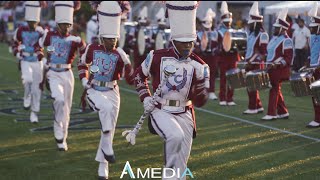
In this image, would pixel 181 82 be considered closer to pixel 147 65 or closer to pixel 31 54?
pixel 147 65

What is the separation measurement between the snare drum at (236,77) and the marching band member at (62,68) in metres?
4.61

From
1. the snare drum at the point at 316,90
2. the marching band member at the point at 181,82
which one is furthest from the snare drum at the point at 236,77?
the marching band member at the point at 181,82

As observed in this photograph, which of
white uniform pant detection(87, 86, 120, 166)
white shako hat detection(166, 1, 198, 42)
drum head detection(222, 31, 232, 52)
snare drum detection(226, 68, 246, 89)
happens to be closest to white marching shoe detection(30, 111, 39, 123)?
snare drum detection(226, 68, 246, 89)

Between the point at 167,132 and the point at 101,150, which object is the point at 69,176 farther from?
the point at 167,132

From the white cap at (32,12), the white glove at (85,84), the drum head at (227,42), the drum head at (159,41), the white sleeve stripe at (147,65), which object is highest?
the white cap at (32,12)

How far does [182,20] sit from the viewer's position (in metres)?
7.84

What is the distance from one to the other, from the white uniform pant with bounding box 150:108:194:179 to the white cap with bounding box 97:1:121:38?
2.19 metres

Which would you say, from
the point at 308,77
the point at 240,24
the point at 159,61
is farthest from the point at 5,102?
the point at 240,24

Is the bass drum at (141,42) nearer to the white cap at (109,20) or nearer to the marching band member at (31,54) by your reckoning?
the marching band member at (31,54)

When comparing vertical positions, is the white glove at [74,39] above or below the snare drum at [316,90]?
above

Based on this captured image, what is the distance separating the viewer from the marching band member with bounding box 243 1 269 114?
602 inches

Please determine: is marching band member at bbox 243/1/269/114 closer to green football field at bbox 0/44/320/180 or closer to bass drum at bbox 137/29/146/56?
green football field at bbox 0/44/320/180

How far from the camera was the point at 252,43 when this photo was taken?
15.5 m

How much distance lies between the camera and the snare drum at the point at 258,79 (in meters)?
14.5
